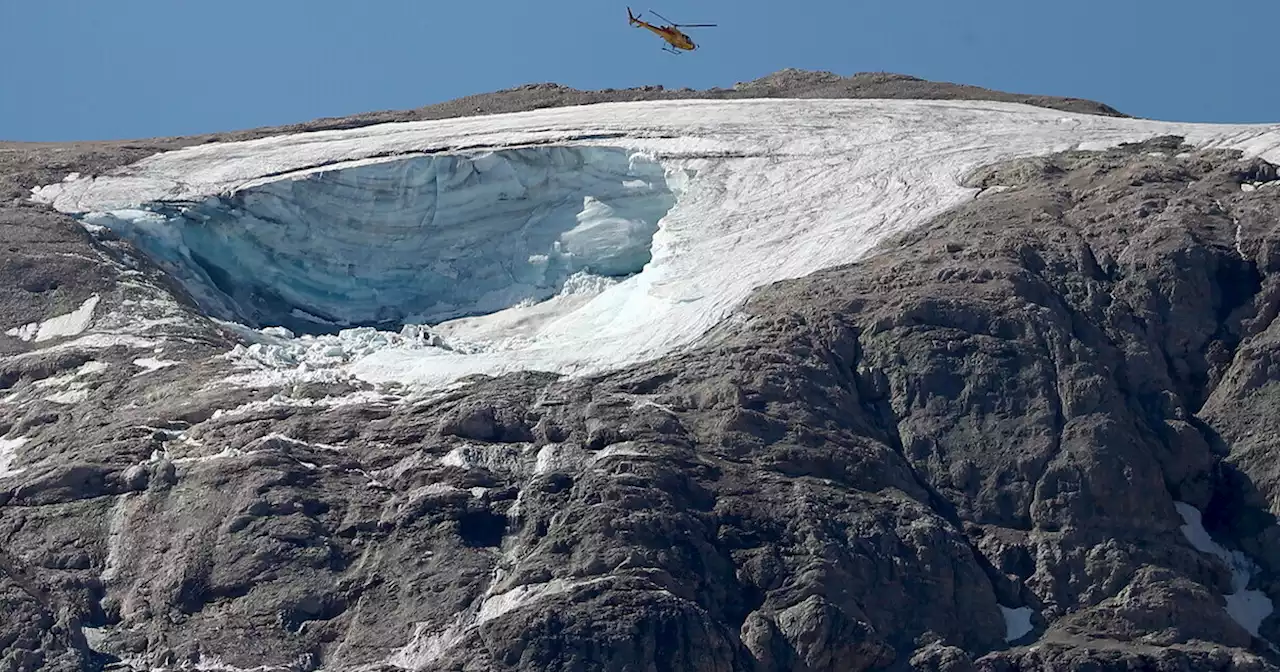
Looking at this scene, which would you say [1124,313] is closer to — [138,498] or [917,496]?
[917,496]

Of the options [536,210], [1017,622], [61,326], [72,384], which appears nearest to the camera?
[1017,622]

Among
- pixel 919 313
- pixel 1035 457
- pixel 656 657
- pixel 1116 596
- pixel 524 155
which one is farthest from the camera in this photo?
pixel 524 155

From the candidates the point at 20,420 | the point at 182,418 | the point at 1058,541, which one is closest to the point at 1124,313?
the point at 1058,541

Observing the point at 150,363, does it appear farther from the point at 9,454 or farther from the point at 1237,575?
the point at 1237,575

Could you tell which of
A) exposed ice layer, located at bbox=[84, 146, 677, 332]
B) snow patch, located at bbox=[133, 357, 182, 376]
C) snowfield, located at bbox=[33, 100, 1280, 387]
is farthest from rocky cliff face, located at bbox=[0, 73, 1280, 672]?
exposed ice layer, located at bbox=[84, 146, 677, 332]

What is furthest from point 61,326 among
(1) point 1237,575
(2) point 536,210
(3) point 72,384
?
(1) point 1237,575
